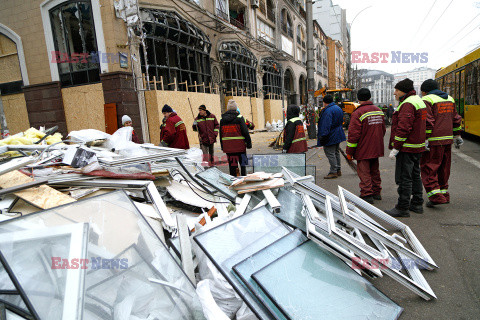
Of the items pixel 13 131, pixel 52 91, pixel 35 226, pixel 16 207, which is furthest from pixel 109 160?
pixel 13 131

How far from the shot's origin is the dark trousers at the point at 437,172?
4.38 m

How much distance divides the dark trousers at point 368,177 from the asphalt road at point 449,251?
0.25 m

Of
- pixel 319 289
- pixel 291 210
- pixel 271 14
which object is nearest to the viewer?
pixel 319 289

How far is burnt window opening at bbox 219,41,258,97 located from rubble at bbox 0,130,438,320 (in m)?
15.7

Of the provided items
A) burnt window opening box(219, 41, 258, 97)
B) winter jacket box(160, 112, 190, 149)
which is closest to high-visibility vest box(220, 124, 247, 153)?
winter jacket box(160, 112, 190, 149)

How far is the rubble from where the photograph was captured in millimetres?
1784

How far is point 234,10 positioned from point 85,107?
15.6 metres

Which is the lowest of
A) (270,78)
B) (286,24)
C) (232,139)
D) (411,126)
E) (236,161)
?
(236,161)

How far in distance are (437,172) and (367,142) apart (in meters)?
1.14

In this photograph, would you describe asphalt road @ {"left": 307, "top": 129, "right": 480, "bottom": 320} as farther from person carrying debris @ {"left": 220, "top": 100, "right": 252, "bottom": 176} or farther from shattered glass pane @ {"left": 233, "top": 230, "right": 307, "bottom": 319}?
person carrying debris @ {"left": 220, "top": 100, "right": 252, "bottom": 176}

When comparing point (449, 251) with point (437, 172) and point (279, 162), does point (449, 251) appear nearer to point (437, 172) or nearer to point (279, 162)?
point (437, 172)

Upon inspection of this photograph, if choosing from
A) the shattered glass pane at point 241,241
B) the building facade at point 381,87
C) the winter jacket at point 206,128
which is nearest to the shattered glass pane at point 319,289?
the shattered glass pane at point 241,241

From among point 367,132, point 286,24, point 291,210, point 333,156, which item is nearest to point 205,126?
point 333,156

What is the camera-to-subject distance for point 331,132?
21.4 ft
